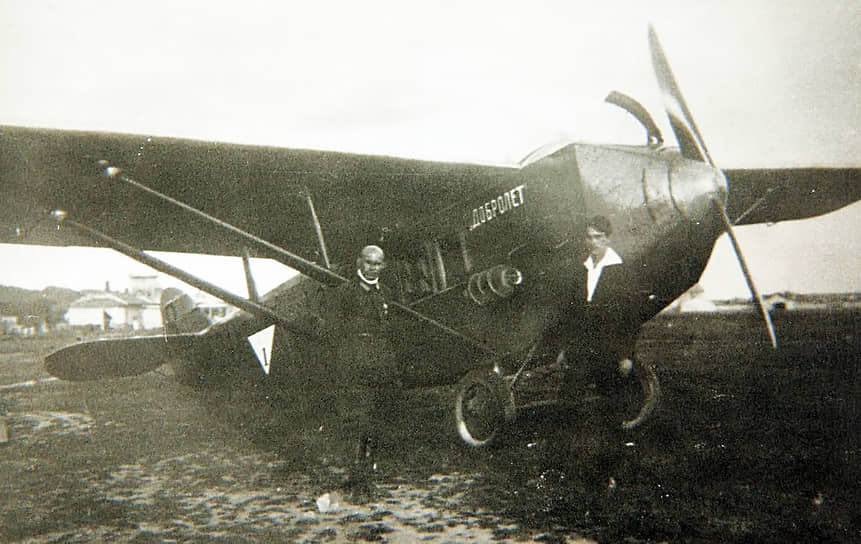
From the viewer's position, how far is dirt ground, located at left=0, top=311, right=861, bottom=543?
3154 millimetres

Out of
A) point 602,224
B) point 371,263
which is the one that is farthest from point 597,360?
point 371,263

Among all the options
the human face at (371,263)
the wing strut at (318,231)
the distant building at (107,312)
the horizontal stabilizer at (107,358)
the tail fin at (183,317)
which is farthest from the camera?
the distant building at (107,312)

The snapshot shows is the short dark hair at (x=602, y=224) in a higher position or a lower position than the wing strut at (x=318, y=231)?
lower

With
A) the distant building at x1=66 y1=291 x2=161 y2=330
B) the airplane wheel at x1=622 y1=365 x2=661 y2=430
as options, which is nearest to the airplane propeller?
the airplane wheel at x1=622 y1=365 x2=661 y2=430

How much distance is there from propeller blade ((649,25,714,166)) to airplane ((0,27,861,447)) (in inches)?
0.4

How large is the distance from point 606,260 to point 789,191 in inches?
132

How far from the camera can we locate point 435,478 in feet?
14.1

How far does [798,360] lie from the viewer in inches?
409

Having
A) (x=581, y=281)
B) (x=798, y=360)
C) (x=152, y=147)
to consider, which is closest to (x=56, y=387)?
(x=152, y=147)

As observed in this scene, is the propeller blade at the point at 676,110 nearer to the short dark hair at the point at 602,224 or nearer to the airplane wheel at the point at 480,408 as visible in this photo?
the short dark hair at the point at 602,224

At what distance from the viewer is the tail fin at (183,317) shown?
321 inches

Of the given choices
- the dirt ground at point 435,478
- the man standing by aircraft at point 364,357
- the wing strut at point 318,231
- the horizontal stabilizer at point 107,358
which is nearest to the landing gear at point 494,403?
the dirt ground at point 435,478

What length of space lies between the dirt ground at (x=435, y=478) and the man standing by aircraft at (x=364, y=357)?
0.43 metres

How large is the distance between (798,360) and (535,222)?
9038mm
